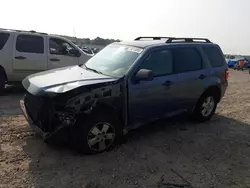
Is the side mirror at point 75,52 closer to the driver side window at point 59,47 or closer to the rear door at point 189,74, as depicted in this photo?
the driver side window at point 59,47

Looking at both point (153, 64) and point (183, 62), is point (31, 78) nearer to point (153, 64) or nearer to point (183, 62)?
point (153, 64)

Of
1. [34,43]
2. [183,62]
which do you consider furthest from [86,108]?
[34,43]

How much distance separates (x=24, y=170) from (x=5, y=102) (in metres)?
3.99

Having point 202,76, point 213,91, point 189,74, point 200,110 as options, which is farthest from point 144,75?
point 213,91

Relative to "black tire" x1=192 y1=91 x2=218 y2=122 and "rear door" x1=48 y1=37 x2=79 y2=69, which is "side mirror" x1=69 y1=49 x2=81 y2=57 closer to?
"rear door" x1=48 y1=37 x2=79 y2=69

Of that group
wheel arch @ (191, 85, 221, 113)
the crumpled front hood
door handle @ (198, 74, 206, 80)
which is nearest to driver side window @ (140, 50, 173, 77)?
the crumpled front hood

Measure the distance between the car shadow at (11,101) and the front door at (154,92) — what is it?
2999 millimetres

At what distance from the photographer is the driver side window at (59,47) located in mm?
8852

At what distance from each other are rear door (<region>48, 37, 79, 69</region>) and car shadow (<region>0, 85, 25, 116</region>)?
137 cm

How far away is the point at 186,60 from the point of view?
5660 millimetres

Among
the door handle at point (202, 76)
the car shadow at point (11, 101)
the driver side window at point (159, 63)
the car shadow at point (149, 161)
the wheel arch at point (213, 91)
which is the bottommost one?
the car shadow at point (149, 161)

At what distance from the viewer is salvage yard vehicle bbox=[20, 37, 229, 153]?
4043mm

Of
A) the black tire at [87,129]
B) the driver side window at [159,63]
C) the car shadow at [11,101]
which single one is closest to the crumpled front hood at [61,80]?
the black tire at [87,129]

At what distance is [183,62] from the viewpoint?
5.57 metres
